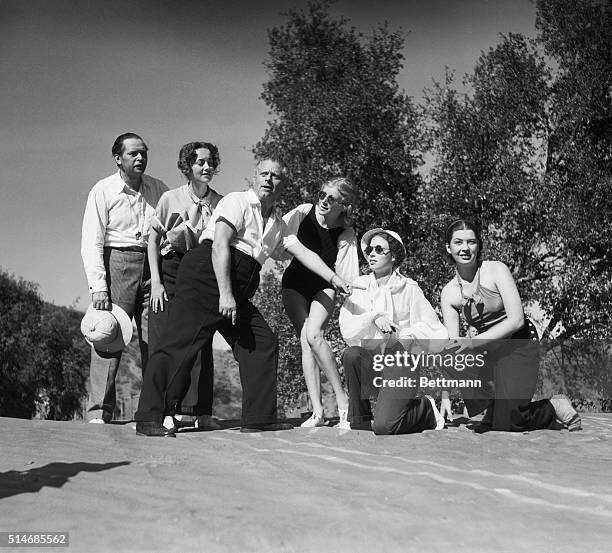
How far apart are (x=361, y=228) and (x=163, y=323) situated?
34.3 ft

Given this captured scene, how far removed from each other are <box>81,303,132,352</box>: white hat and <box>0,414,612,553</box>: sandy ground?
2.86 ft

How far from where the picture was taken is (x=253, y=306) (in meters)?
6.68

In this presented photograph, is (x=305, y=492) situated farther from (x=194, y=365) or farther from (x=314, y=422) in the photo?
(x=194, y=365)

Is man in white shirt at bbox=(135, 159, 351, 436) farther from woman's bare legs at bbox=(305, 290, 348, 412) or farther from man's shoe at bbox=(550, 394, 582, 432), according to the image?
man's shoe at bbox=(550, 394, 582, 432)

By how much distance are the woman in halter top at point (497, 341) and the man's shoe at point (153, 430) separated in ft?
7.13

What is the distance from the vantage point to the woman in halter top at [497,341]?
6406 mm

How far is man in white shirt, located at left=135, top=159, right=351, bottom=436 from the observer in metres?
6.15

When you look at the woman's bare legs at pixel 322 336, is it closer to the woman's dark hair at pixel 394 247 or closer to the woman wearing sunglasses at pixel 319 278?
the woman wearing sunglasses at pixel 319 278

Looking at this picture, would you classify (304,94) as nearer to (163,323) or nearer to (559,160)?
(559,160)

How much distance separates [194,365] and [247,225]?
133 cm

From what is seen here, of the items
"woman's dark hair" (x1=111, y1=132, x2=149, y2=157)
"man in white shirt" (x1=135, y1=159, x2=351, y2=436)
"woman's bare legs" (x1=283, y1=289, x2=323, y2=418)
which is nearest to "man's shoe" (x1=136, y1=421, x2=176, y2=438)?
"man in white shirt" (x1=135, y1=159, x2=351, y2=436)

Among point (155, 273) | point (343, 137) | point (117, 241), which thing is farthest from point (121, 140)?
A: point (343, 137)

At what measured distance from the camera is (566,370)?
15.7 metres

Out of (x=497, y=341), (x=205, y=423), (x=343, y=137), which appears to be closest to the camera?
(x=497, y=341)
